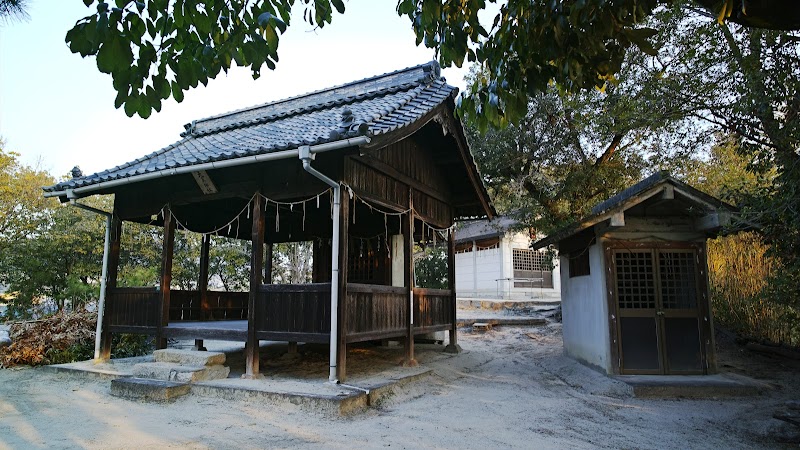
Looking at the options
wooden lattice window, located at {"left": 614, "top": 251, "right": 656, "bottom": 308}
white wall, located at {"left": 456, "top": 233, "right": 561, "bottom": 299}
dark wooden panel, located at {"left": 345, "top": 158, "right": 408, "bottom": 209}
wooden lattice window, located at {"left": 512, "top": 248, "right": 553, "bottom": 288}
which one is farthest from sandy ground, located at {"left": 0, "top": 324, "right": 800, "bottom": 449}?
wooden lattice window, located at {"left": 512, "top": 248, "right": 553, "bottom": 288}

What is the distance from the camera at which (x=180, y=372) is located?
6.79 m

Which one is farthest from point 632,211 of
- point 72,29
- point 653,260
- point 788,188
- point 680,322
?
point 72,29

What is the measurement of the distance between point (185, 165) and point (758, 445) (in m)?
7.93

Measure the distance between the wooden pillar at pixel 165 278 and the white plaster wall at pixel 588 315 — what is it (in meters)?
7.33

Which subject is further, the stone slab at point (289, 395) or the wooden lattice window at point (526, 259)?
the wooden lattice window at point (526, 259)

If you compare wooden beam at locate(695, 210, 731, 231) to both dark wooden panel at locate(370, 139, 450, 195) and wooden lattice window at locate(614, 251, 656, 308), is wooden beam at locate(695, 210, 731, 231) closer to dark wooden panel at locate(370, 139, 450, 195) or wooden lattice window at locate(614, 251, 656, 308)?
wooden lattice window at locate(614, 251, 656, 308)

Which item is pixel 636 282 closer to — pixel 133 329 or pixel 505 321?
pixel 505 321

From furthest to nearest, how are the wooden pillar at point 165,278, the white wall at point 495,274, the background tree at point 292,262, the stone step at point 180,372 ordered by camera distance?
1. the white wall at point 495,274
2. the background tree at point 292,262
3. the wooden pillar at point 165,278
4. the stone step at point 180,372

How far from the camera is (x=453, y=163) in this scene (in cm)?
1025

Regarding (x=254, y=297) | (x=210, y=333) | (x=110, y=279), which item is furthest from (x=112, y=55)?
(x=110, y=279)

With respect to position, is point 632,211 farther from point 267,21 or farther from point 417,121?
point 267,21

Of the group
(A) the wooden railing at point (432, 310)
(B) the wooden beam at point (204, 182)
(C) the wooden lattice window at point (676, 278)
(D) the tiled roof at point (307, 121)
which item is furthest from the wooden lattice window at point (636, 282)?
(B) the wooden beam at point (204, 182)

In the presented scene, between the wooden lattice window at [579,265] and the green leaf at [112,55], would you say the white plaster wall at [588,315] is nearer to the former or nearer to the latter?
the wooden lattice window at [579,265]

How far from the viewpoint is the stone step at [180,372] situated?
6.74 meters
